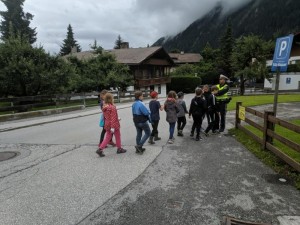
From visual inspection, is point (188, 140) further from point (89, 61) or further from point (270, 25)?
point (270, 25)

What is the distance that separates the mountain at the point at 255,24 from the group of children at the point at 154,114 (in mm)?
84592

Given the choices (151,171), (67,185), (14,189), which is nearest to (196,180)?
(151,171)

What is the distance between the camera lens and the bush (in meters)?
47.3

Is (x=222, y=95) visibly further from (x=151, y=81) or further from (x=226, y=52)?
(x=226, y=52)

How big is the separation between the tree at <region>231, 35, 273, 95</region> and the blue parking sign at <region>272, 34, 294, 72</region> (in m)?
32.9

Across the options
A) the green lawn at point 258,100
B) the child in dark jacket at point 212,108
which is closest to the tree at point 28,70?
the green lawn at point 258,100

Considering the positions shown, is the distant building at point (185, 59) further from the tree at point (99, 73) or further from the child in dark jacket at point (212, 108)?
the child in dark jacket at point (212, 108)

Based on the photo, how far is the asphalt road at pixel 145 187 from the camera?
12.2 ft

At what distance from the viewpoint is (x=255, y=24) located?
401 feet

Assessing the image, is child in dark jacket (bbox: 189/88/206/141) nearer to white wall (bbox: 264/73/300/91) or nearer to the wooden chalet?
the wooden chalet

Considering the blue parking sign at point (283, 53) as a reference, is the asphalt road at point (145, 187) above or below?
below

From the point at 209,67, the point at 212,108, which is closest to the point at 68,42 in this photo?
the point at 209,67

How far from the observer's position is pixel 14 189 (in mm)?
4734

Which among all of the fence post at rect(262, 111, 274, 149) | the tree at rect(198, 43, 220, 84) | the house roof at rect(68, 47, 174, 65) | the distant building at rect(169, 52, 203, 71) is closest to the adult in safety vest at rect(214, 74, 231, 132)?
the fence post at rect(262, 111, 274, 149)
